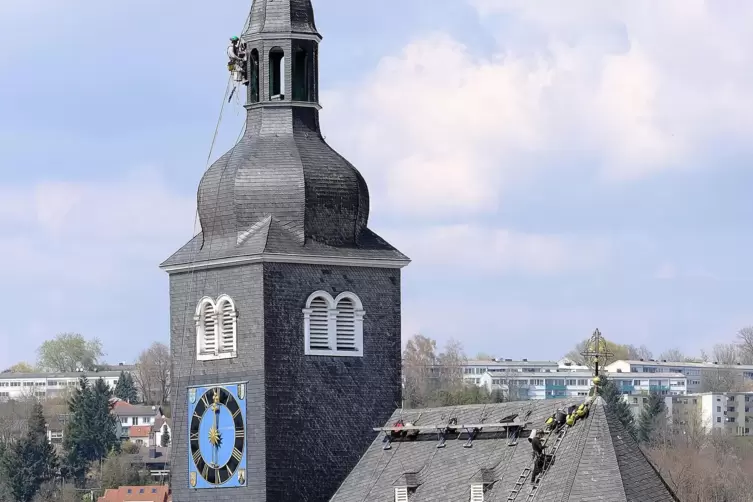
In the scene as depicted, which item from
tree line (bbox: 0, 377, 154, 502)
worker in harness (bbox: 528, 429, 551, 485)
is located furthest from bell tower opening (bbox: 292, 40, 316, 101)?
tree line (bbox: 0, 377, 154, 502)

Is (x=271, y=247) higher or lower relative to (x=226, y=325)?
higher

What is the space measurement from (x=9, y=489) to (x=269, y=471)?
101 m

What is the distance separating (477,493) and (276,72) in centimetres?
1328

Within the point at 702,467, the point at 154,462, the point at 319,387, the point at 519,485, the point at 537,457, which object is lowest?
the point at 154,462

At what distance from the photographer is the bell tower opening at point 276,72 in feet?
212

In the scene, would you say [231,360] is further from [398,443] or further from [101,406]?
[101,406]

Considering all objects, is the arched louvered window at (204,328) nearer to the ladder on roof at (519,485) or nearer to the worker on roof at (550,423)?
the ladder on roof at (519,485)

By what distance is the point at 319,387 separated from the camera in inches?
2484

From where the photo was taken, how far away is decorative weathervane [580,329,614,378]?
54.5 meters

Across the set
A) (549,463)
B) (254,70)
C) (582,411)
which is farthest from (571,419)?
(254,70)

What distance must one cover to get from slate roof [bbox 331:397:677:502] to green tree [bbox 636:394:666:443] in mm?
90719

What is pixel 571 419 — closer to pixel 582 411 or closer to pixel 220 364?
pixel 582 411

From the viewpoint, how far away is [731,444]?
542 feet

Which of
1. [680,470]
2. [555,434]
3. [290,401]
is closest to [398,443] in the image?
[290,401]
